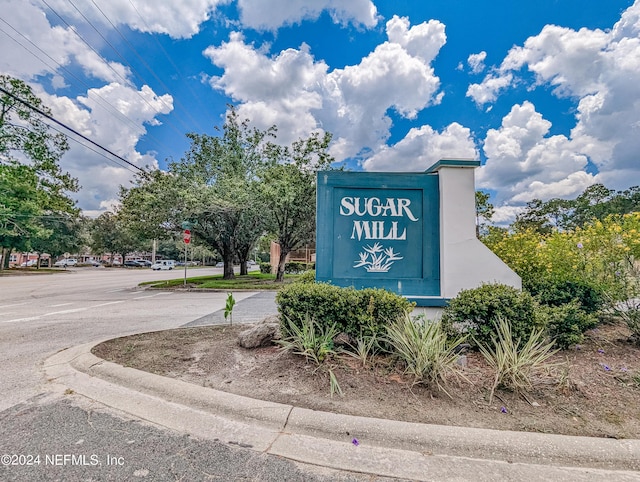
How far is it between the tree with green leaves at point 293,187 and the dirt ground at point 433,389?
35.5 ft

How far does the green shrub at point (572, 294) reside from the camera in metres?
4.45

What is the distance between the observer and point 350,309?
11.3ft

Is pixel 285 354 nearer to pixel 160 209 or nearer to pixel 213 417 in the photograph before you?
pixel 213 417

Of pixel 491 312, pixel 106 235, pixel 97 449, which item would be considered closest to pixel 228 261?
pixel 491 312

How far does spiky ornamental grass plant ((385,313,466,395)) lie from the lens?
2.82 metres

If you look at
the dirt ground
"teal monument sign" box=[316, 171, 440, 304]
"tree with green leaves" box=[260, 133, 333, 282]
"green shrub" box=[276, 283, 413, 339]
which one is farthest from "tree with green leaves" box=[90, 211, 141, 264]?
"green shrub" box=[276, 283, 413, 339]

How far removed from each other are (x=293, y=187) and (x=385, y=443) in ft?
43.9

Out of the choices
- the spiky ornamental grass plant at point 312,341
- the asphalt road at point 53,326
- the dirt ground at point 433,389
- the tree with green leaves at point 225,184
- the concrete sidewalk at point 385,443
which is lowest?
the asphalt road at point 53,326

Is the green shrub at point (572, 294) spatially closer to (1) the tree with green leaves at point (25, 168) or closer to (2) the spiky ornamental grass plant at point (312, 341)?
(2) the spiky ornamental grass plant at point (312, 341)

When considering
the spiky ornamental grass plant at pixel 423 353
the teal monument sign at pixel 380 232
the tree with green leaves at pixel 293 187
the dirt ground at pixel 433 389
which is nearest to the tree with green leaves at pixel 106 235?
the tree with green leaves at pixel 293 187

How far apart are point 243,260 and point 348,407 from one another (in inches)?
829

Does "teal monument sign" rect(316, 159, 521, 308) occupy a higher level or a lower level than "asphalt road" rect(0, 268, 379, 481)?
higher

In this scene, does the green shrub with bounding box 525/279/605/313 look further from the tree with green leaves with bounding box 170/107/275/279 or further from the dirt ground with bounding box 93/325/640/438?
the tree with green leaves with bounding box 170/107/275/279

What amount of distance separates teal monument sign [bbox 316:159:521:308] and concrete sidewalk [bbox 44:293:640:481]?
233 cm
